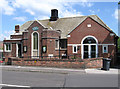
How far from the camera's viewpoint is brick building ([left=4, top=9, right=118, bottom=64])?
20.6 metres

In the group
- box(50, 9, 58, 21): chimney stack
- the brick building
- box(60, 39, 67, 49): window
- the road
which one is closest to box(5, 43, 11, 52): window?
the brick building

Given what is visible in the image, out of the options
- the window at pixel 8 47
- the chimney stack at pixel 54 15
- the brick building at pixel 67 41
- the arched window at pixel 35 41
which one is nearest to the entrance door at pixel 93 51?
the brick building at pixel 67 41

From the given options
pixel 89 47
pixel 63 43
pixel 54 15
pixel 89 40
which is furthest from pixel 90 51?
pixel 54 15

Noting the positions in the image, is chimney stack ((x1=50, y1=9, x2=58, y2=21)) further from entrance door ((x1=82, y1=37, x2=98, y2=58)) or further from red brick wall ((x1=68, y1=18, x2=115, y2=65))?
entrance door ((x1=82, y1=37, x2=98, y2=58))

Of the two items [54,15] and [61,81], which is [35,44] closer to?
[54,15]

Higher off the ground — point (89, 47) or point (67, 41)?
point (67, 41)

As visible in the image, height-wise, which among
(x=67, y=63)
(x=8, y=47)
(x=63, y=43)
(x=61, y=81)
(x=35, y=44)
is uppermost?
(x=63, y=43)

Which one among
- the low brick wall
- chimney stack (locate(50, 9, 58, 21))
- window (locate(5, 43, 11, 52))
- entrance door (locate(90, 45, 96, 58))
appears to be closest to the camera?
the low brick wall

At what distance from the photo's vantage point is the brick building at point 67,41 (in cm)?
2056

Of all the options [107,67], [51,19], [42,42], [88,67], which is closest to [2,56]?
[42,42]

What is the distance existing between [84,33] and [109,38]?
3311 millimetres

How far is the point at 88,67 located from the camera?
55.8 ft

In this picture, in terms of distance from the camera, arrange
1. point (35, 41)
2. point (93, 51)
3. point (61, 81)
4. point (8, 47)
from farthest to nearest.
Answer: point (8, 47)
point (35, 41)
point (93, 51)
point (61, 81)

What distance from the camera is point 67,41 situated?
22188 millimetres
